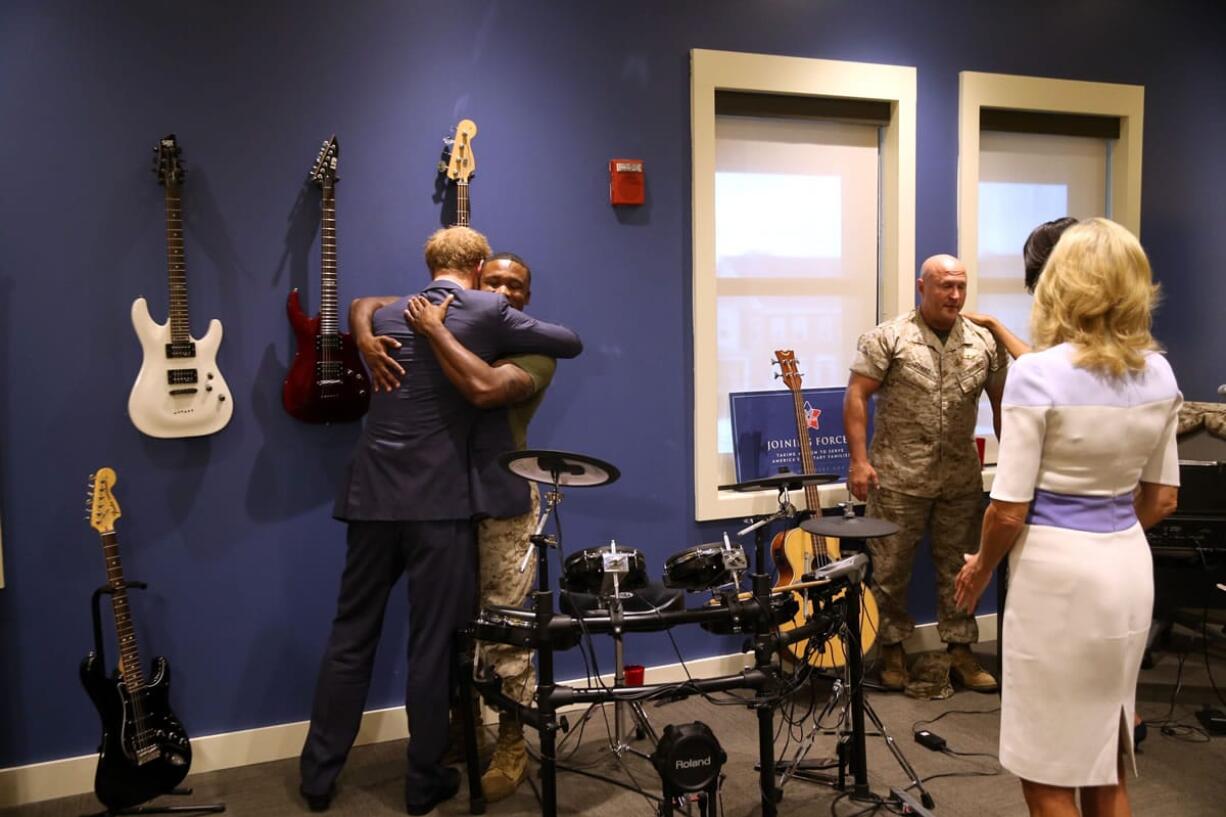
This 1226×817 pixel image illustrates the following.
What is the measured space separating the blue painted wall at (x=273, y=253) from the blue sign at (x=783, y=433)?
242 millimetres

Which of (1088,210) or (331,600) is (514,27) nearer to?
(331,600)

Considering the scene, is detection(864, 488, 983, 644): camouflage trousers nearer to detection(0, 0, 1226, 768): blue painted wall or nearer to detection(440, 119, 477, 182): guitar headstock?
detection(0, 0, 1226, 768): blue painted wall

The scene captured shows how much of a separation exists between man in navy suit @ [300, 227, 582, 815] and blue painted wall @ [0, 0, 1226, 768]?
0.51 m

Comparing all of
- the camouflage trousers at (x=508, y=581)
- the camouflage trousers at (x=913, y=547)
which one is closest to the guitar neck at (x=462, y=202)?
the camouflage trousers at (x=508, y=581)

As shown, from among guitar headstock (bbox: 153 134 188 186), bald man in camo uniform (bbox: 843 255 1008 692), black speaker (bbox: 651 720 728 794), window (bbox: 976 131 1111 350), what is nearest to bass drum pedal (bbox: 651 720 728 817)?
black speaker (bbox: 651 720 728 794)

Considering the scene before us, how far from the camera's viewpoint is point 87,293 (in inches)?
118

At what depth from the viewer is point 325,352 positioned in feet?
10.3

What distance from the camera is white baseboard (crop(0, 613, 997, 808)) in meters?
2.96

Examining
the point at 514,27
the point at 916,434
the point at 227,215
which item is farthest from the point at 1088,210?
the point at 227,215

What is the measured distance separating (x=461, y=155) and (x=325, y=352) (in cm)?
82

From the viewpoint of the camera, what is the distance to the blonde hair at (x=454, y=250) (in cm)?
282

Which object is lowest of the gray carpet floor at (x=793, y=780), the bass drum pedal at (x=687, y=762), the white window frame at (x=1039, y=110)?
the gray carpet floor at (x=793, y=780)

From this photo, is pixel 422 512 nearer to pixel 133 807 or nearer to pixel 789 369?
pixel 133 807

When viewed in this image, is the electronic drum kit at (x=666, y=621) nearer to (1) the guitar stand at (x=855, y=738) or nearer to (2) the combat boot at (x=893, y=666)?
(1) the guitar stand at (x=855, y=738)
